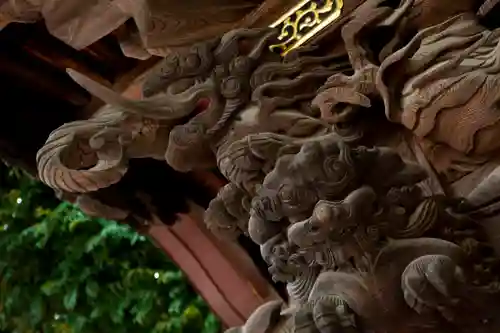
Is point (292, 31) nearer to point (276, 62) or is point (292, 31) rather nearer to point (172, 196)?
point (276, 62)

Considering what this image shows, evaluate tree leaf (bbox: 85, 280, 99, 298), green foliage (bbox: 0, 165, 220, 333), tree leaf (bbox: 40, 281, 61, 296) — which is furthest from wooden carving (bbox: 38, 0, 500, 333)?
tree leaf (bbox: 40, 281, 61, 296)

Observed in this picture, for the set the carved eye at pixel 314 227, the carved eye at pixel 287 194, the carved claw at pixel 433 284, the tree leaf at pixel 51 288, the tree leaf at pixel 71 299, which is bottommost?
the tree leaf at pixel 71 299

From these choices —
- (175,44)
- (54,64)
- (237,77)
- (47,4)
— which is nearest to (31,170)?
(54,64)

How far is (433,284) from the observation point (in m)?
0.99

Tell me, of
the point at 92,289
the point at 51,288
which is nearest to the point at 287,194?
the point at 92,289

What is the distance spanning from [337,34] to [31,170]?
81cm

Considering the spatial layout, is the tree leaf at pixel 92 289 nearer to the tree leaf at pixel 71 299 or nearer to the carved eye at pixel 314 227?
the tree leaf at pixel 71 299

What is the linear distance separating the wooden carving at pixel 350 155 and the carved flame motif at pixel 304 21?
30 millimetres

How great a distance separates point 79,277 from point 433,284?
1867 millimetres

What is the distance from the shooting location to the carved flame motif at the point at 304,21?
141 cm

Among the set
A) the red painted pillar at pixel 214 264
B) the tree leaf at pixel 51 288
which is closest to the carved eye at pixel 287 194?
the red painted pillar at pixel 214 264

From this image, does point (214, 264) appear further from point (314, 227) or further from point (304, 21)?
point (314, 227)

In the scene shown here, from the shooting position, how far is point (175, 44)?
1519 millimetres

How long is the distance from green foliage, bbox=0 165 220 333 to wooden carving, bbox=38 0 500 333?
1170 mm
